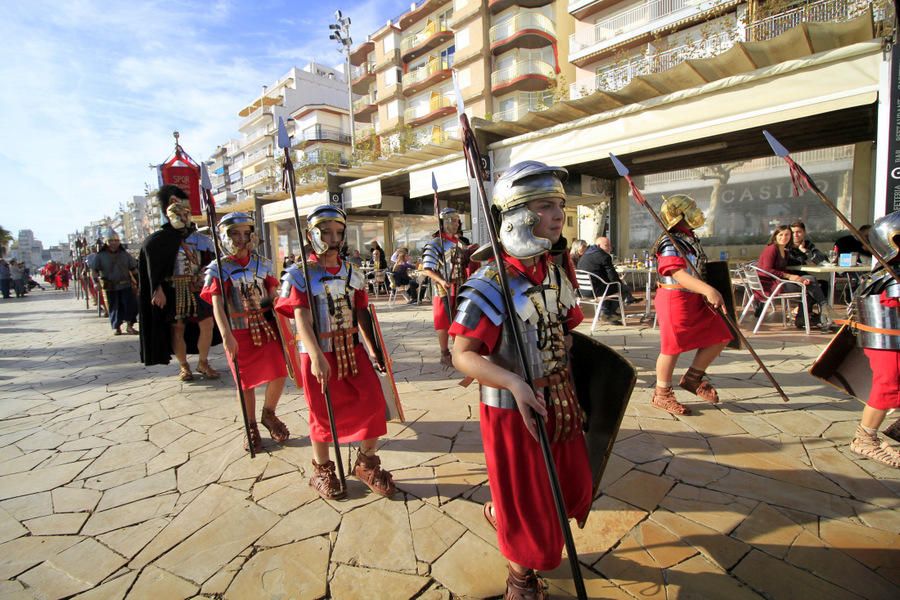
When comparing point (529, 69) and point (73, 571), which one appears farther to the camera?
point (529, 69)

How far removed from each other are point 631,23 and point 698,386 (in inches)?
876

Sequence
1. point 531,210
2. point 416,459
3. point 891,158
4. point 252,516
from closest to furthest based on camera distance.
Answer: point 531,210 < point 252,516 < point 416,459 < point 891,158

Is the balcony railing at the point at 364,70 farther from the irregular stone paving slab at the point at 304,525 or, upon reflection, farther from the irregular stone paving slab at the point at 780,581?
the irregular stone paving slab at the point at 780,581

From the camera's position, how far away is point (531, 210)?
5.28ft

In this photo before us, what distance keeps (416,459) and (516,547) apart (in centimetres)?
156

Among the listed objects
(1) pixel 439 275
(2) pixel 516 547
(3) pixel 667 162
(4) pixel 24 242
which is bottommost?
(2) pixel 516 547

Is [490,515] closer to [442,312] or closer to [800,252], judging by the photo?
[442,312]

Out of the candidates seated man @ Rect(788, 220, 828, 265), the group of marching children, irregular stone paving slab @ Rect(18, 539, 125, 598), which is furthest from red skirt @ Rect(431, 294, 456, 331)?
seated man @ Rect(788, 220, 828, 265)

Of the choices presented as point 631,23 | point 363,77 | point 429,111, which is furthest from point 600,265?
point 363,77

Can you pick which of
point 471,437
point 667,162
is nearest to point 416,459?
point 471,437

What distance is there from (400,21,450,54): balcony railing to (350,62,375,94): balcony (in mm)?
4727

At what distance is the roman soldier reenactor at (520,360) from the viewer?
1592mm

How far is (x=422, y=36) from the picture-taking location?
34531mm

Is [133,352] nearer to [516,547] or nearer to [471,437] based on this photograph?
[471,437]
